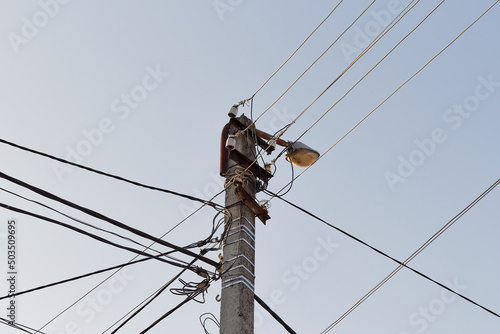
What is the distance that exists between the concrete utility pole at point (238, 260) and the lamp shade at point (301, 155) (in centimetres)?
58

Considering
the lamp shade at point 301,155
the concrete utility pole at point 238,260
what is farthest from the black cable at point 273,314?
the lamp shade at point 301,155

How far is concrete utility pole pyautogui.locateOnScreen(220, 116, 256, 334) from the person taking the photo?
6.25 metres

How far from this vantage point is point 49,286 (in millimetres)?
7445

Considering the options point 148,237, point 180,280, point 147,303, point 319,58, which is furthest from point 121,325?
point 319,58

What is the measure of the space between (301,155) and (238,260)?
6.34 ft

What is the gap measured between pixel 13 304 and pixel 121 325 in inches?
68.5

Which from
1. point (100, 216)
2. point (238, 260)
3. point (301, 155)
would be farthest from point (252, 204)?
point (100, 216)

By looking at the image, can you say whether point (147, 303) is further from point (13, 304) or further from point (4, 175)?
point (4, 175)

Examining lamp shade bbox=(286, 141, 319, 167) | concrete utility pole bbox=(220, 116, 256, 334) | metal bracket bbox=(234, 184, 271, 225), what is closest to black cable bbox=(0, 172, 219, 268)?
concrete utility pole bbox=(220, 116, 256, 334)

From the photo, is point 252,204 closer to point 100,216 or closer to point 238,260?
point 238,260

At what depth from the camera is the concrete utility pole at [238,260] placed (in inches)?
246

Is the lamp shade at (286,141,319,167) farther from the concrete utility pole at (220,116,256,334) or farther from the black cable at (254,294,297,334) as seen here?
the black cable at (254,294,297,334)

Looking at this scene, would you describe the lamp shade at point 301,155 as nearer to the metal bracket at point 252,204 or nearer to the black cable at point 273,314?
the metal bracket at point 252,204

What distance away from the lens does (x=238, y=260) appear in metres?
6.72
